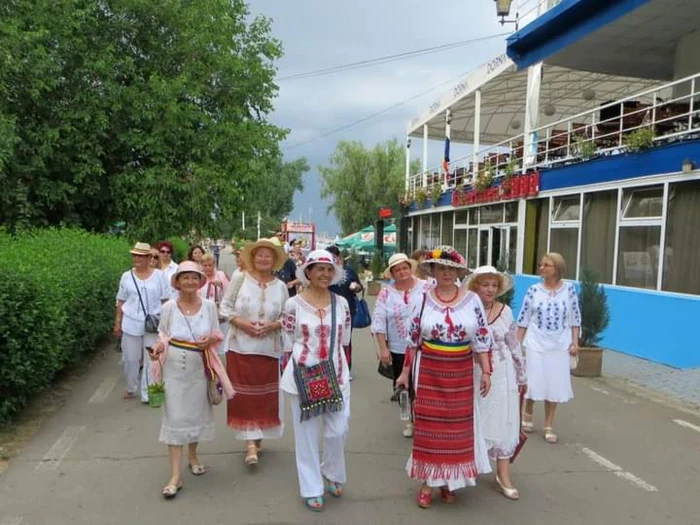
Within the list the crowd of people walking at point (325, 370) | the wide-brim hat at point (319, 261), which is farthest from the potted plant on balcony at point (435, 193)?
the wide-brim hat at point (319, 261)

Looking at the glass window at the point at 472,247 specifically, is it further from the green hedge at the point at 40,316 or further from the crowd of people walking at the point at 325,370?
the crowd of people walking at the point at 325,370

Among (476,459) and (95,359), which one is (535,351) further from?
(95,359)

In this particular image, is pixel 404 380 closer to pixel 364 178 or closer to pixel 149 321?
pixel 149 321

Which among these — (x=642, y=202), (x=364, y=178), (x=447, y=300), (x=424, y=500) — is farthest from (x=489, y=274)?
(x=364, y=178)

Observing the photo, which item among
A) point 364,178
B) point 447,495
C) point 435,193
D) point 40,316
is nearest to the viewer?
point 447,495

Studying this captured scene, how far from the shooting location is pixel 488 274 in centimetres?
423

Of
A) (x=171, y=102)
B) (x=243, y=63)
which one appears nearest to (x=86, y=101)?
(x=171, y=102)

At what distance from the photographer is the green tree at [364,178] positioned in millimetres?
37781

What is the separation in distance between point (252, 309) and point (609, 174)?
883 centimetres

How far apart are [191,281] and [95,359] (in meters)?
A: 5.27

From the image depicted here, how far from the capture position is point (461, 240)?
65.7ft

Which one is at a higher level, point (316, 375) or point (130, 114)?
point (130, 114)

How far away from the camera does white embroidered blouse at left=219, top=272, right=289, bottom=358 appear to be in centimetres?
451

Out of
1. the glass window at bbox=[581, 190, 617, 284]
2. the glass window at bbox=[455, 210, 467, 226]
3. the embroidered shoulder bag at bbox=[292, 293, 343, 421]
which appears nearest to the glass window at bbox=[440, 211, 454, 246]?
the glass window at bbox=[455, 210, 467, 226]
